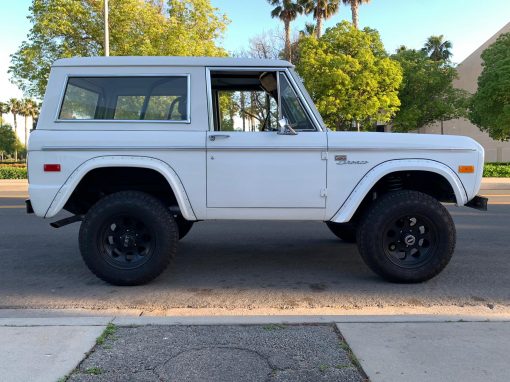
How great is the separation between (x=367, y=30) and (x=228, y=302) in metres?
27.5

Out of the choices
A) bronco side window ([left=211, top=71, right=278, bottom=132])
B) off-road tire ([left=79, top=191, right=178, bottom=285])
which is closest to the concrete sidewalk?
off-road tire ([left=79, top=191, right=178, bottom=285])

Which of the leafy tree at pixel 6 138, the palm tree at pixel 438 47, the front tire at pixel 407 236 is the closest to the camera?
the front tire at pixel 407 236

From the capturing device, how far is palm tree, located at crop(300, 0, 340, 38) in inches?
1400

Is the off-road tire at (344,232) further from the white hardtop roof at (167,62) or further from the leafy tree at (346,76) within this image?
the leafy tree at (346,76)

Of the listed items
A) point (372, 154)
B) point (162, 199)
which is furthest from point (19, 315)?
point (372, 154)

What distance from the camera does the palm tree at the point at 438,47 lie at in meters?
52.8

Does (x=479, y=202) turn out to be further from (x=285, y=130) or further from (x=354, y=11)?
(x=354, y=11)

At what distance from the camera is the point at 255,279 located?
203 inches

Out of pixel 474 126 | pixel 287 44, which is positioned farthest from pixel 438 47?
pixel 287 44

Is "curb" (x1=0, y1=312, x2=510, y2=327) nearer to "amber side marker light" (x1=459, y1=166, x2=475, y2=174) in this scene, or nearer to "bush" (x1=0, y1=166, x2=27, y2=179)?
"amber side marker light" (x1=459, y1=166, x2=475, y2=174)

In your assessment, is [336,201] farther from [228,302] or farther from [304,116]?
[228,302]

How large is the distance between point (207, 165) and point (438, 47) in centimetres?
5583

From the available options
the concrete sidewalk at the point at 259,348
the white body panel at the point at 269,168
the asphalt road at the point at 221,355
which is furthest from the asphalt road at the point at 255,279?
the white body panel at the point at 269,168

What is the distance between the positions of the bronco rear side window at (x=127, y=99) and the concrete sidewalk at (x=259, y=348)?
6.80ft
